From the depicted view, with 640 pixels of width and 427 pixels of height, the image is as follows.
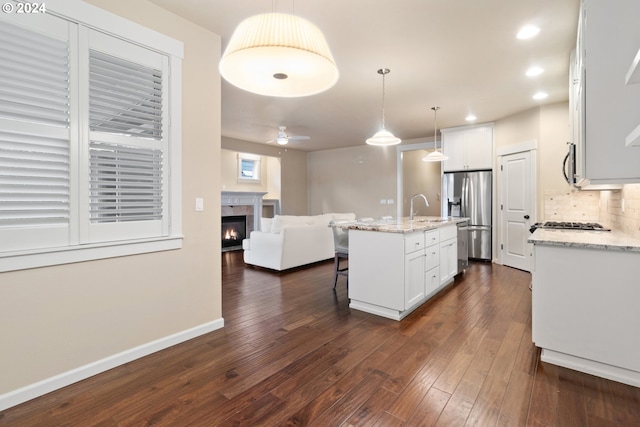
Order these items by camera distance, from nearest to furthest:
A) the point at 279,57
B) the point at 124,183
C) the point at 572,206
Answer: the point at 279,57
the point at 124,183
the point at 572,206

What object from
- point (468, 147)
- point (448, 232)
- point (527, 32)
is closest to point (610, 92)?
point (527, 32)

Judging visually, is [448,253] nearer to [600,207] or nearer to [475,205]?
[600,207]

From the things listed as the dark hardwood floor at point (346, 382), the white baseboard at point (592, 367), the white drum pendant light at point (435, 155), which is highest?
the white drum pendant light at point (435, 155)

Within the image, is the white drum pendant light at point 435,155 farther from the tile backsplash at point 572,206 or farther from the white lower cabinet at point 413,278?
the white lower cabinet at point 413,278

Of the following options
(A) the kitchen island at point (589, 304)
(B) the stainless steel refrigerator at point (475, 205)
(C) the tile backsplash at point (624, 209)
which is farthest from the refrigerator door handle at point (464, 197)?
Result: (A) the kitchen island at point (589, 304)

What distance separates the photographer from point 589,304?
2.10 metres

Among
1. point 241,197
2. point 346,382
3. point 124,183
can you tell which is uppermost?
point 241,197

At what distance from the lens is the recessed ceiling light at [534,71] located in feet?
11.8

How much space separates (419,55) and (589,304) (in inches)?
105

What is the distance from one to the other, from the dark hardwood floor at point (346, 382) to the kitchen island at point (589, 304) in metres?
0.13

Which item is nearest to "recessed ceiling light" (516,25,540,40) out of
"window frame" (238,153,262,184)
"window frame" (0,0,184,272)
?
"window frame" (0,0,184,272)

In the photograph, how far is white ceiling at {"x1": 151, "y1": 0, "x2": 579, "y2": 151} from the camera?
2.48 meters

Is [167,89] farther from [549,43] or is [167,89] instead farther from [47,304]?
[549,43]

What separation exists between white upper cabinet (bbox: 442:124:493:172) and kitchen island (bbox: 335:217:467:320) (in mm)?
3023
